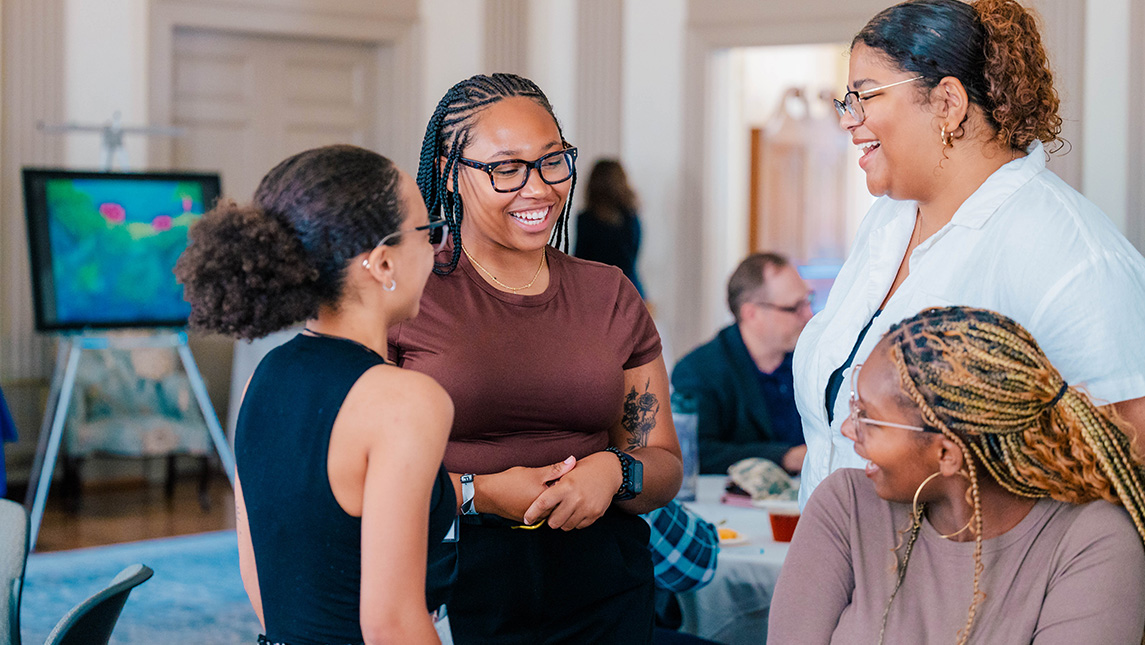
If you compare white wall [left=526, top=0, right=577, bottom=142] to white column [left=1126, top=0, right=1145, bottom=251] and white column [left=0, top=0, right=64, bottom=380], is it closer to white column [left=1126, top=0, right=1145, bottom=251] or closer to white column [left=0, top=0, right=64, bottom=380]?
white column [left=0, top=0, right=64, bottom=380]

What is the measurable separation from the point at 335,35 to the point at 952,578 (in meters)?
5.55

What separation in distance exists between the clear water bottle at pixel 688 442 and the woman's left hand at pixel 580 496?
93cm

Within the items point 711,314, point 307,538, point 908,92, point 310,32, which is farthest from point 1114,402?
point 310,32

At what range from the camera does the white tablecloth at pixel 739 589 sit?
88.2 inches

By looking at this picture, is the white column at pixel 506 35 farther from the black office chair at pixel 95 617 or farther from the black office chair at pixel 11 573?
the black office chair at pixel 95 617

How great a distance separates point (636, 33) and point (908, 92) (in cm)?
499

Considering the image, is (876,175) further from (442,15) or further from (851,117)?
(442,15)

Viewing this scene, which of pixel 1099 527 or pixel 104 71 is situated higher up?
pixel 104 71

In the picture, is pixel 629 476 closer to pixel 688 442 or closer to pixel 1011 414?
pixel 1011 414

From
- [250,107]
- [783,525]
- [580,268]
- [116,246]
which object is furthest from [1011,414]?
[250,107]

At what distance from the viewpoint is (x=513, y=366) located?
160 centimetres

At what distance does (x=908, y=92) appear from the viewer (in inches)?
61.6

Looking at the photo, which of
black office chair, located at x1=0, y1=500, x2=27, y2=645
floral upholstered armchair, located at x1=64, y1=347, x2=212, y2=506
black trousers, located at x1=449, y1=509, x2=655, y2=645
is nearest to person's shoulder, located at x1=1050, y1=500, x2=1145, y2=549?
black trousers, located at x1=449, y1=509, x2=655, y2=645

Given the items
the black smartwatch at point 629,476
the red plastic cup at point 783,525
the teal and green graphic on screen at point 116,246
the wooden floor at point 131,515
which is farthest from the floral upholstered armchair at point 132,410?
the black smartwatch at point 629,476
